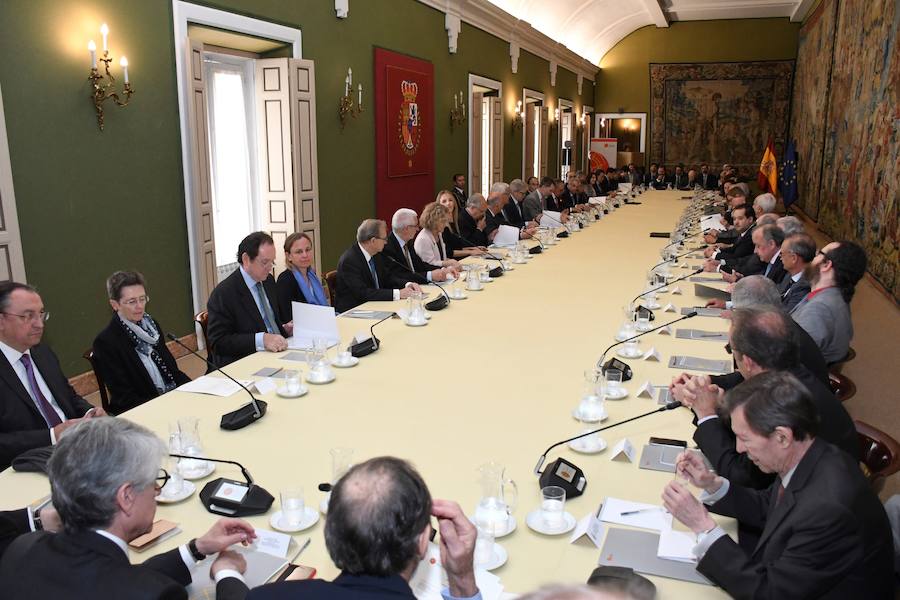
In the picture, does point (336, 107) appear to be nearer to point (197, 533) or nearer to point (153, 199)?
point (153, 199)

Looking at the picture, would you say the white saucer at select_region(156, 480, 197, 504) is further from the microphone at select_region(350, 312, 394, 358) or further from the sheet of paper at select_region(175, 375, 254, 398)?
the microphone at select_region(350, 312, 394, 358)

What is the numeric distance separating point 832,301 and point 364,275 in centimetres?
312

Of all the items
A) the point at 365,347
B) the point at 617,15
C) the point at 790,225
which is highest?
the point at 617,15

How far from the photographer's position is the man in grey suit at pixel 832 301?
4.14 metres

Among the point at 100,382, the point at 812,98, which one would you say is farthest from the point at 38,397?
the point at 812,98

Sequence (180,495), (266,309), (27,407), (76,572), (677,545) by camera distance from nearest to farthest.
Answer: (76,572) < (677,545) < (180,495) < (27,407) < (266,309)

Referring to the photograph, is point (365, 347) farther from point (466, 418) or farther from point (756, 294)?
point (756, 294)

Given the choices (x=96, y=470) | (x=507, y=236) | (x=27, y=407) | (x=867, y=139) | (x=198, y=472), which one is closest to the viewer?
(x=96, y=470)

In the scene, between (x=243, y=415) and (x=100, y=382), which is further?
(x=100, y=382)

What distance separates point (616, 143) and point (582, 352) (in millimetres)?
19435

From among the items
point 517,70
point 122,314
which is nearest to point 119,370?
point 122,314

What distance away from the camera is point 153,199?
19.6 feet

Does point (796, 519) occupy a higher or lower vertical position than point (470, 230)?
lower

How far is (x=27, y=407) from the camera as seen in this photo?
3145 mm
